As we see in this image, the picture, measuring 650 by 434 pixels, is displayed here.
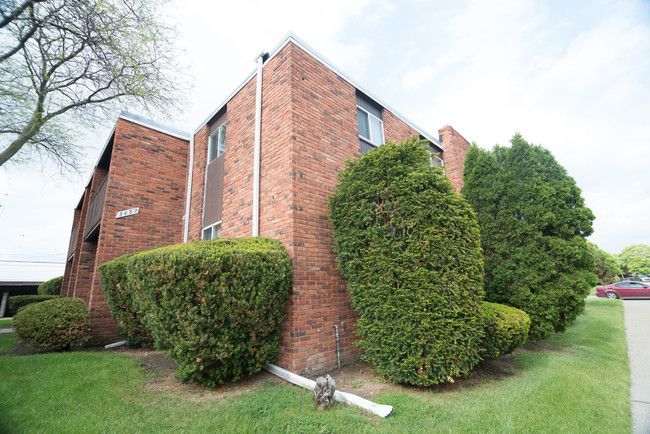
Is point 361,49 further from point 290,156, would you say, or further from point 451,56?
point 290,156

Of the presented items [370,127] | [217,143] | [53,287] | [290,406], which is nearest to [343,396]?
[290,406]

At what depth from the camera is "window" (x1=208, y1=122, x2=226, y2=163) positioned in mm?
8164

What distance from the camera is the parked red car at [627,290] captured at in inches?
784

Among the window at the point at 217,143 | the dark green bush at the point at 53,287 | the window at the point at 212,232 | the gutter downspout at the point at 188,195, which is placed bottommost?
the dark green bush at the point at 53,287

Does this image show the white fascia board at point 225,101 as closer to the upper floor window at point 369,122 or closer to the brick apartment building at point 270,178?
the brick apartment building at point 270,178

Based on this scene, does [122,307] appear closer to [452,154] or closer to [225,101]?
[225,101]

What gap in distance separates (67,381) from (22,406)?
82 centimetres

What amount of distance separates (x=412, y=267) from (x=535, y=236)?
3.75m

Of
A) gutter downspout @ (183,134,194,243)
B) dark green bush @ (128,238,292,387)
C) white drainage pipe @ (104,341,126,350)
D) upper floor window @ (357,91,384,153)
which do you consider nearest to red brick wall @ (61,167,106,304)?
white drainage pipe @ (104,341,126,350)

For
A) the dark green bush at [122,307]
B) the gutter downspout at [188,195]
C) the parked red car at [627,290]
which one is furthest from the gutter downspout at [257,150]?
the parked red car at [627,290]

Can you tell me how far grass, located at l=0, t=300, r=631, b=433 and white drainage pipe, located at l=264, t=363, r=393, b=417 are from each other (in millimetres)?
99

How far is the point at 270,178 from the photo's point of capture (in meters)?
5.59

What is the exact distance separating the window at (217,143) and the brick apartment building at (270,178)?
0.03 meters

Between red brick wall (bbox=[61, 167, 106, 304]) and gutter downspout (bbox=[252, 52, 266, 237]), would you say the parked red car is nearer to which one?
gutter downspout (bbox=[252, 52, 266, 237])
